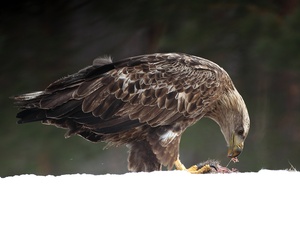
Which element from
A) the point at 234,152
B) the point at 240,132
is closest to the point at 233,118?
the point at 240,132

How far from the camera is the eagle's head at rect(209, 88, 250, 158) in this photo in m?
4.63

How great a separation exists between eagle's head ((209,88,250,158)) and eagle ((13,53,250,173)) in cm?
9

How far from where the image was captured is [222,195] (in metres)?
3.30

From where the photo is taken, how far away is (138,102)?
4484mm

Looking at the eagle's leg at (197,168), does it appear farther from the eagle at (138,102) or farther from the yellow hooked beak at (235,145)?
the yellow hooked beak at (235,145)

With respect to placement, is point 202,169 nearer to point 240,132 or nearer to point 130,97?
point 240,132

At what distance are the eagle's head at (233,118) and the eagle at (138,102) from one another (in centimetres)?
9

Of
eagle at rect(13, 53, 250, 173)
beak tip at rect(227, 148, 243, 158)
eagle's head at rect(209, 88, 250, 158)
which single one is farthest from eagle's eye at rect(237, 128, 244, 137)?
eagle at rect(13, 53, 250, 173)

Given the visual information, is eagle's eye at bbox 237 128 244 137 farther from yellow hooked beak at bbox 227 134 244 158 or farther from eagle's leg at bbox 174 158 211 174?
eagle's leg at bbox 174 158 211 174

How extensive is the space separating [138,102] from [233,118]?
0.71 metres

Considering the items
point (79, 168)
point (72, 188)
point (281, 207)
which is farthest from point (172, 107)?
point (79, 168)

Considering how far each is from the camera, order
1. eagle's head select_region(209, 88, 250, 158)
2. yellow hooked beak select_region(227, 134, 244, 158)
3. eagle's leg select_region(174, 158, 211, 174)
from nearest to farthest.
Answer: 1. eagle's leg select_region(174, 158, 211, 174)
2. eagle's head select_region(209, 88, 250, 158)
3. yellow hooked beak select_region(227, 134, 244, 158)
